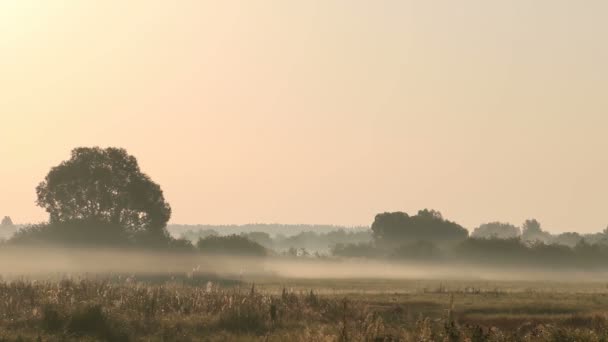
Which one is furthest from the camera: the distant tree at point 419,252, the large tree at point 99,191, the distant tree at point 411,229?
the distant tree at point 411,229

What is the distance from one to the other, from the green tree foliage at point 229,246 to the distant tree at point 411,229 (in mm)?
53161

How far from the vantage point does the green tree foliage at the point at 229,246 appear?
11012 cm

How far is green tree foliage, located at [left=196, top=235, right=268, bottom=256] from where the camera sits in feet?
361

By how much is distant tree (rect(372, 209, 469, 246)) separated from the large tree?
244 ft

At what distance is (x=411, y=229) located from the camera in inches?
6560

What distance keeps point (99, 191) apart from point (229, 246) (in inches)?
867

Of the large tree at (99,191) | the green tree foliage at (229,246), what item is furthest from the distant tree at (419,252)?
the large tree at (99,191)

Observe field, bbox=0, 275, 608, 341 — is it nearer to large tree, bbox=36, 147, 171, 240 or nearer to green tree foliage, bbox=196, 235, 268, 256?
large tree, bbox=36, 147, 171, 240

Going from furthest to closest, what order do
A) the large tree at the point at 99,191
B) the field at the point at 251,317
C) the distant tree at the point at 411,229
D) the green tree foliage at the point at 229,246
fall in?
the distant tree at the point at 411,229 → the green tree foliage at the point at 229,246 → the large tree at the point at 99,191 → the field at the point at 251,317

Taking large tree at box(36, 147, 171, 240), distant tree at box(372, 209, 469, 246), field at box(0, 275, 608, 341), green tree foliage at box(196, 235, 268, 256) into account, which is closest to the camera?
field at box(0, 275, 608, 341)

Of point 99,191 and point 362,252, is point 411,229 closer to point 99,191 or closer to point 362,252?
point 362,252

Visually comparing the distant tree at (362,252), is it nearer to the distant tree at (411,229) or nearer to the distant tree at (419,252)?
the distant tree at (411,229)

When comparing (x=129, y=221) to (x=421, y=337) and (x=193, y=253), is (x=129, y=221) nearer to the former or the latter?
(x=193, y=253)

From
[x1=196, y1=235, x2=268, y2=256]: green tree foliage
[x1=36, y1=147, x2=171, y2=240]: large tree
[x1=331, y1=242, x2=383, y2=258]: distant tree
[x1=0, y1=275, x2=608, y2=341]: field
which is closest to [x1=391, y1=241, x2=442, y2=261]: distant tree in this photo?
[x1=331, y1=242, x2=383, y2=258]: distant tree
